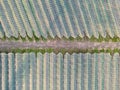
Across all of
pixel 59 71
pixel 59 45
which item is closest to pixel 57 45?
pixel 59 45

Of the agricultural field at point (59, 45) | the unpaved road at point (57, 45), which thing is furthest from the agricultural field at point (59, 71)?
the unpaved road at point (57, 45)

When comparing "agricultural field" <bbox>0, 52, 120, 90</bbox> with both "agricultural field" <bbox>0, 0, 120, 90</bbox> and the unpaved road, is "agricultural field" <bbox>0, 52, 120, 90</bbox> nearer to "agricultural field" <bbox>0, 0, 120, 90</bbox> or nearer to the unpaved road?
"agricultural field" <bbox>0, 0, 120, 90</bbox>

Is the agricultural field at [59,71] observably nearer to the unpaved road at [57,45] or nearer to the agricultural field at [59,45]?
the agricultural field at [59,45]

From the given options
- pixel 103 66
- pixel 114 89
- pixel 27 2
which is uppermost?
pixel 27 2

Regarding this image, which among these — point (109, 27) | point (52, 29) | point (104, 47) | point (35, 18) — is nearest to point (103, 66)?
point (104, 47)

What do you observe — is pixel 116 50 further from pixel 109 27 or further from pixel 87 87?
pixel 87 87

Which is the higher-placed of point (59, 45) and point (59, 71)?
point (59, 45)

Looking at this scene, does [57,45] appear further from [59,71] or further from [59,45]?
[59,71]

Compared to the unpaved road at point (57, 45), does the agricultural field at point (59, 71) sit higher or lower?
lower
